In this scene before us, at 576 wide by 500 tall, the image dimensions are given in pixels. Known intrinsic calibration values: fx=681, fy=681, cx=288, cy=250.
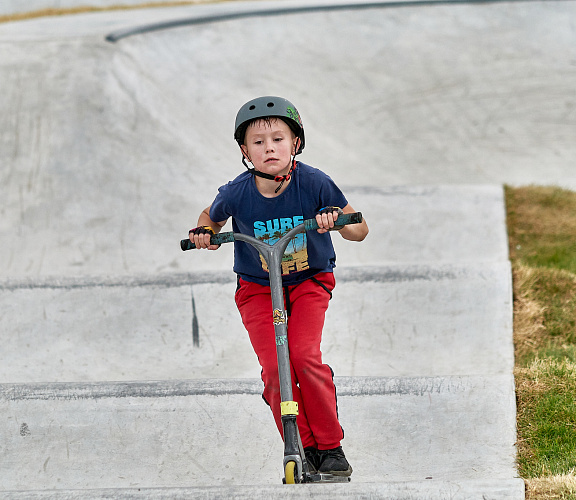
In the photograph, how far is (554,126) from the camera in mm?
10242

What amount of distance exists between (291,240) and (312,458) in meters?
1.09

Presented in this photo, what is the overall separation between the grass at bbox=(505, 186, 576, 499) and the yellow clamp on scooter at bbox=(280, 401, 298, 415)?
1081mm

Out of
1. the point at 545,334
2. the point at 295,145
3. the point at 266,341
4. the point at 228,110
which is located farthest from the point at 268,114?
the point at 228,110

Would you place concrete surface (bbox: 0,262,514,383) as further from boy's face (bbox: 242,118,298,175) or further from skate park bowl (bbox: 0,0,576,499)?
boy's face (bbox: 242,118,298,175)

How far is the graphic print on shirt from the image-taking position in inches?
138

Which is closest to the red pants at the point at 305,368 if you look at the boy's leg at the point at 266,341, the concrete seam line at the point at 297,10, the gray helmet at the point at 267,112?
the boy's leg at the point at 266,341

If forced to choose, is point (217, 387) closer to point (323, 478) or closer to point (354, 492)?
point (323, 478)

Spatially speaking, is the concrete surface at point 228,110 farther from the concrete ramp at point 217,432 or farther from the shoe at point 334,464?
the shoe at point 334,464

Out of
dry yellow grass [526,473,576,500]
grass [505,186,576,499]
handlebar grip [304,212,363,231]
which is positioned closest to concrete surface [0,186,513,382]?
grass [505,186,576,499]

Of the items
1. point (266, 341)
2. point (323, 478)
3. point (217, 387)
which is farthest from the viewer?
point (217, 387)

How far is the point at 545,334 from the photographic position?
4.88 meters

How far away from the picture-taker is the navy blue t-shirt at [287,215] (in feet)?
11.5

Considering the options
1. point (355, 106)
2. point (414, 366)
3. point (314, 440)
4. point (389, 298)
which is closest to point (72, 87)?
point (355, 106)

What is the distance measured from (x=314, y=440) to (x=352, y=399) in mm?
713
